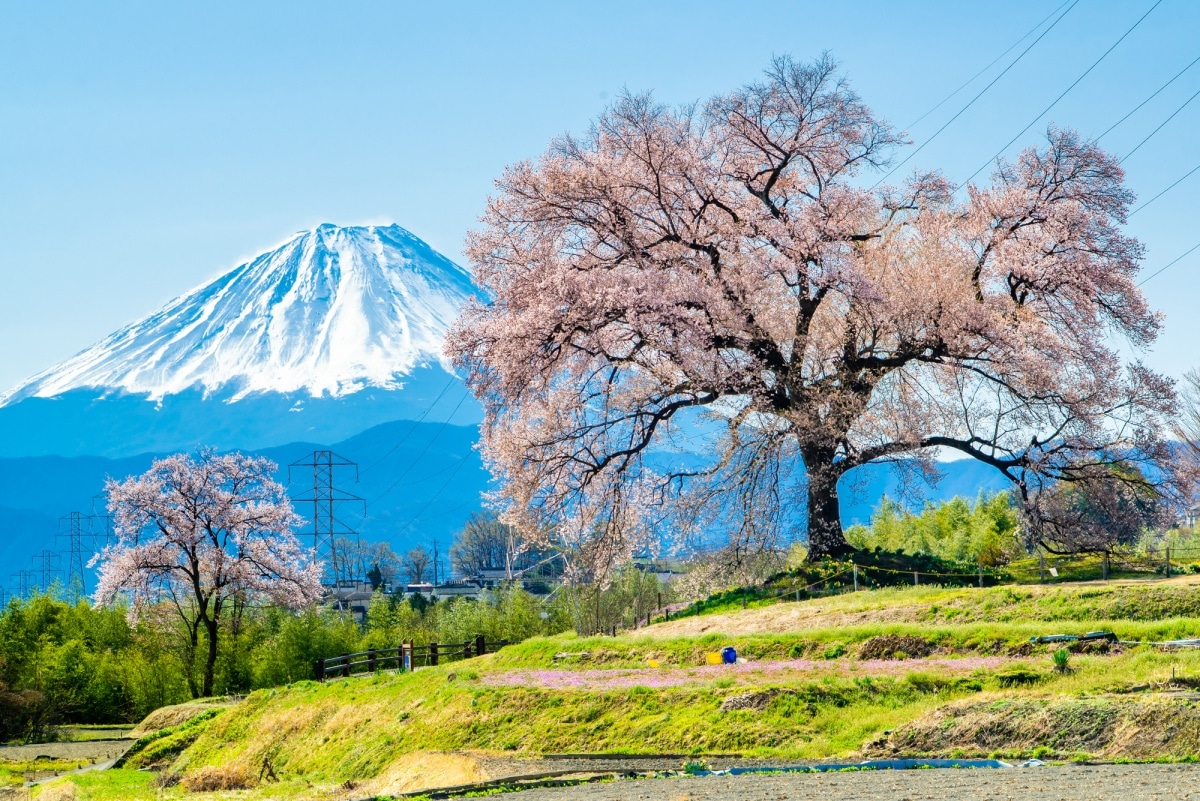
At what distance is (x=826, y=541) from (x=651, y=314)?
865cm

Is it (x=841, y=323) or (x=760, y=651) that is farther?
(x=841, y=323)

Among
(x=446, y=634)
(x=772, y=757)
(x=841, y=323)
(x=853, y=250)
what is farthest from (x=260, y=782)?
(x=446, y=634)

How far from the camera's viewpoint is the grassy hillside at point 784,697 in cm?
1750

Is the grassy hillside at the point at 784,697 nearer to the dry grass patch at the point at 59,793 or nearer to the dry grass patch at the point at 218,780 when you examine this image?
the dry grass patch at the point at 218,780

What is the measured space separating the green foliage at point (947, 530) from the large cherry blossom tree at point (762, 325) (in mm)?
15960

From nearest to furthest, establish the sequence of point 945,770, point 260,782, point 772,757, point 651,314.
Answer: point 945,770 < point 772,757 < point 260,782 < point 651,314

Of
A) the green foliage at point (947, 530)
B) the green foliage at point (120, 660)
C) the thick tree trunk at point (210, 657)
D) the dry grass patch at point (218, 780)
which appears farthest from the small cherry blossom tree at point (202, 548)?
the dry grass patch at point (218, 780)

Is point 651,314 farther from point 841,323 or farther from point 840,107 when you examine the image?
point 840,107

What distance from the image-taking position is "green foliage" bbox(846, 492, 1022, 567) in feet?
206

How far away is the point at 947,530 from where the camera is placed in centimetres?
7681

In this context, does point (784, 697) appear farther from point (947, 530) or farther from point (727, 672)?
point (947, 530)

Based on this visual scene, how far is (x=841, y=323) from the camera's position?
117 ft

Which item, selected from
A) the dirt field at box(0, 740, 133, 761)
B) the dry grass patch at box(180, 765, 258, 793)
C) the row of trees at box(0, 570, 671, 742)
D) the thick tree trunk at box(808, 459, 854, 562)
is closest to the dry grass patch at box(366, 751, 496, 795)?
the dry grass patch at box(180, 765, 258, 793)

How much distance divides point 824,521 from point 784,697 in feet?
51.7
